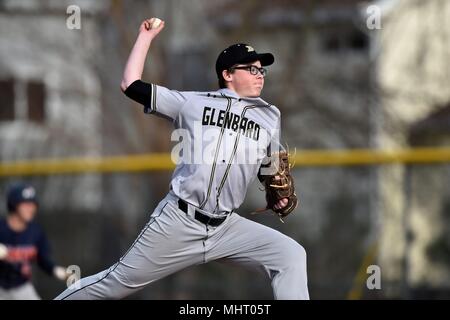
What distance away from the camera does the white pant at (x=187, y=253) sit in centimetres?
575

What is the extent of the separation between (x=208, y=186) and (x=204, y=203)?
0.32 feet

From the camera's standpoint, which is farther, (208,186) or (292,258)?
(292,258)

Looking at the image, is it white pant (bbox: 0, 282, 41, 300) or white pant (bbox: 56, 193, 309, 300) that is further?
white pant (bbox: 0, 282, 41, 300)

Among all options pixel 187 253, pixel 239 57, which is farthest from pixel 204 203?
pixel 239 57

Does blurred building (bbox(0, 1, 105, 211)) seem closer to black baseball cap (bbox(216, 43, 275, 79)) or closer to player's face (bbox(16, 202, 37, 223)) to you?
player's face (bbox(16, 202, 37, 223))

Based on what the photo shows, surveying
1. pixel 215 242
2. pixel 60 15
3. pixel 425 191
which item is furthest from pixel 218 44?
pixel 215 242

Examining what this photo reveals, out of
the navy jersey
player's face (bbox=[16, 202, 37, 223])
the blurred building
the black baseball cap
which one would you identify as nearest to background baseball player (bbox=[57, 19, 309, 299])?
the black baseball cap

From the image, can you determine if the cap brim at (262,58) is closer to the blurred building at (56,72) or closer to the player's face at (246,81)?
the player's face at (246,81)

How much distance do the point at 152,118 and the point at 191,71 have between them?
7.52 ft

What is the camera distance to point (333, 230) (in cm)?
1158

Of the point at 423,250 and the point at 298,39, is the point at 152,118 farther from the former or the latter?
the point at 423,250

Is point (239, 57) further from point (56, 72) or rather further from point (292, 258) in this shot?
point (56, 72)

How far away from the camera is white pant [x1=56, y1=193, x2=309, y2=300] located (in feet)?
18.9

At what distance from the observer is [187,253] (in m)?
5.79
